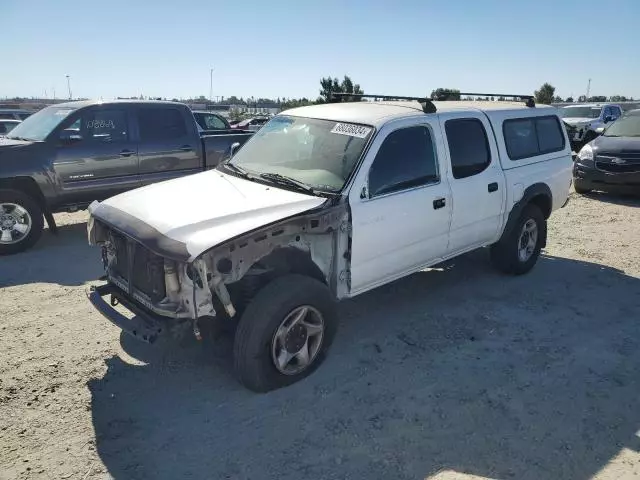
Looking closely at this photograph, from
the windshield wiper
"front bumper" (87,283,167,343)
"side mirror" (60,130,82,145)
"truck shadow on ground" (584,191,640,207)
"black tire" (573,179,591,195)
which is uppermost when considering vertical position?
"side mirror" (60,130,82,145)

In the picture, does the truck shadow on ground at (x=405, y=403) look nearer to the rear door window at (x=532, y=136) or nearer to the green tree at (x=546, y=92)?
the rear door window at (x=532, y=136)

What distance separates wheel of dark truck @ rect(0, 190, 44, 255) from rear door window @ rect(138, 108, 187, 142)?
1.83 metres

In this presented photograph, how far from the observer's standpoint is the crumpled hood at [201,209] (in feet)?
10.6

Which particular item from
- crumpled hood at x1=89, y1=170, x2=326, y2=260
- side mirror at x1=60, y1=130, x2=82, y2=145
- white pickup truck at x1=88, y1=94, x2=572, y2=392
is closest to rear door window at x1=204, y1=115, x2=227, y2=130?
side mirror at x1=60, y1=130, x2=82, y2=145

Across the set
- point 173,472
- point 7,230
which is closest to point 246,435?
point 173,472

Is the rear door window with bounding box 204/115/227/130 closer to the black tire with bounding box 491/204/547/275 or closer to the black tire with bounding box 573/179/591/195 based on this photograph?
the black tire with bounding box 573/179/591/195

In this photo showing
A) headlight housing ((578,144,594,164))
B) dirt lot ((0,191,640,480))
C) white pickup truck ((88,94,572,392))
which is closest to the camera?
dirt lot ((0,191,640,480))

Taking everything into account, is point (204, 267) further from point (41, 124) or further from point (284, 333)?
point (41, 124)

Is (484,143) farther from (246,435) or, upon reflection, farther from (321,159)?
(246,435)

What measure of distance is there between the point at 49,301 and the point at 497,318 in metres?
4.33

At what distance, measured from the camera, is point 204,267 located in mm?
3145

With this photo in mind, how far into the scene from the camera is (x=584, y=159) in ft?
34.4

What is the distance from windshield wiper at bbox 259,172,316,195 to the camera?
3.90 m

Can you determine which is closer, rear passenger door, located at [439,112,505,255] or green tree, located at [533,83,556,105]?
rear passenger door, located at [439,112,505,255]
